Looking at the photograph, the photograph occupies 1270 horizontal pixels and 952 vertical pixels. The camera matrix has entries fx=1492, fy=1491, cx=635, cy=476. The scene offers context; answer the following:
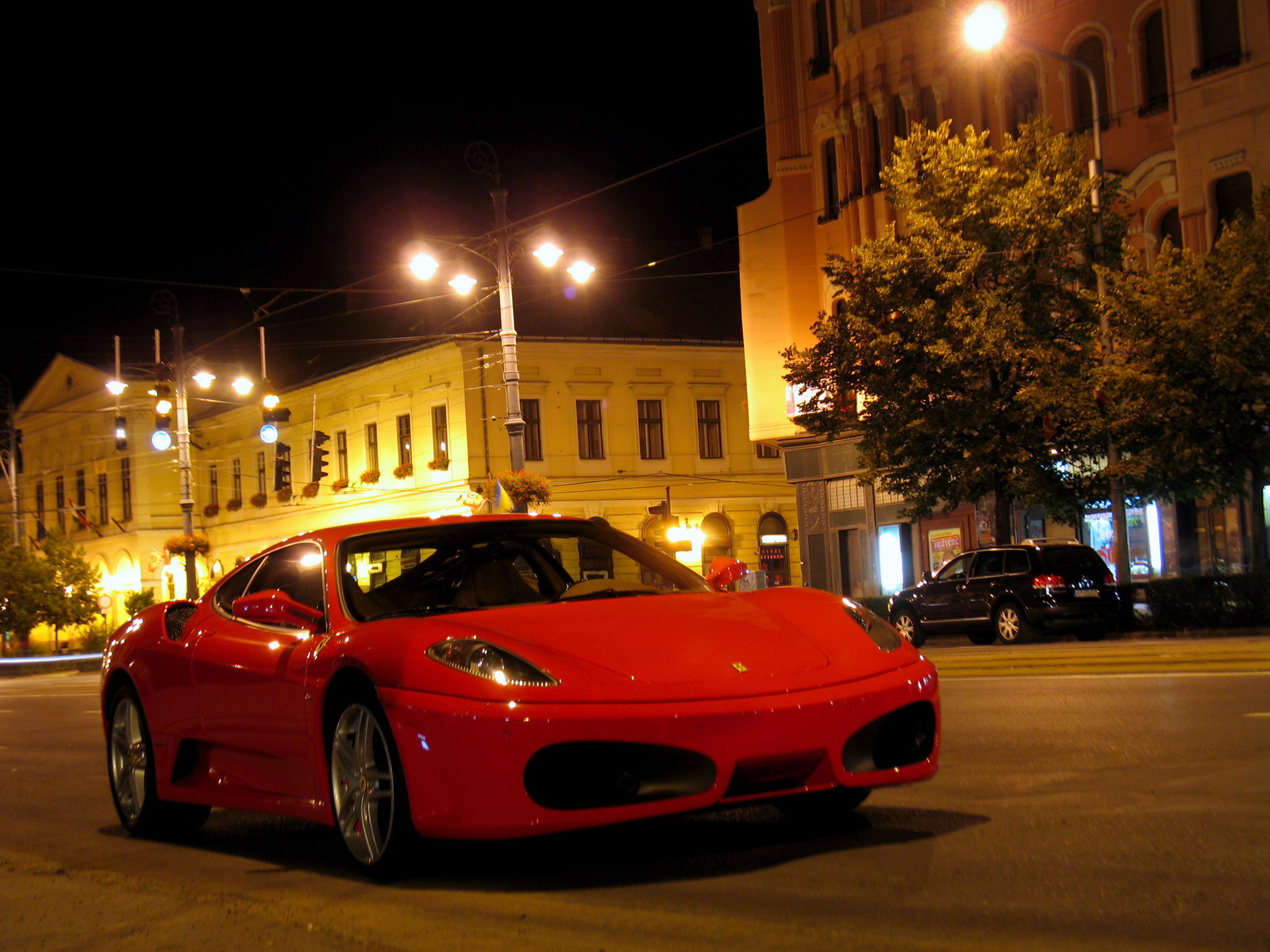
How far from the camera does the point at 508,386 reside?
1001 inches

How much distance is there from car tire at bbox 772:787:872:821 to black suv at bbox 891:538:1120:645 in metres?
17.3

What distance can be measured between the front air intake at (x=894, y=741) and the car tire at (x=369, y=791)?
1519 mm

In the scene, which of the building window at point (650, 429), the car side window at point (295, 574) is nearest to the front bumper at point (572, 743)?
the car side window at point (295, 574)

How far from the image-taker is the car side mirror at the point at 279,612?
573 centimetres

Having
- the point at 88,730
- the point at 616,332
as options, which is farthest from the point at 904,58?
the point at 88,730

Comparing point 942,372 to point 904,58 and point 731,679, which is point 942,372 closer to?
point 904,58

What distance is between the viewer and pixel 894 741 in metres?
5.31

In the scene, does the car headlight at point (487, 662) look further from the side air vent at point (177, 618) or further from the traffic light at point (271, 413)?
the traffic light at point (271, 413)

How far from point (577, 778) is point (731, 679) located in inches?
23.8

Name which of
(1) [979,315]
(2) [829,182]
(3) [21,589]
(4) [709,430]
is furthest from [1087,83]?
(3) [21,589]

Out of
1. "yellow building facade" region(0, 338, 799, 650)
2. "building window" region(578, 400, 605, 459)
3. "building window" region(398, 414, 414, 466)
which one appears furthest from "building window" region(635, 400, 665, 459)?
"building window" region(398, 414, 414, 466)

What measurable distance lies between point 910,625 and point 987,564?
2.46m

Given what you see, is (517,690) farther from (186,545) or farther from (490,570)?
(186,545)

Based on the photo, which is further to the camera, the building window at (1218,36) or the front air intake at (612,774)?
the building window at (1218,36)
